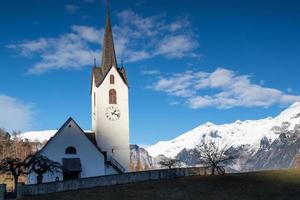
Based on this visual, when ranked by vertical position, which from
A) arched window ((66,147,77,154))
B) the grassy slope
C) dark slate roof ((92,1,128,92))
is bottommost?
the grassy slope

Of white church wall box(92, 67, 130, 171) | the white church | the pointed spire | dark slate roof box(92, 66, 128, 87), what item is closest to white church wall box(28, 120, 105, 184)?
the white church

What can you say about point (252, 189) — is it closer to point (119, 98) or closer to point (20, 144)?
point (119, 98)

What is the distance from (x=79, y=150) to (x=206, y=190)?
25.4 metres

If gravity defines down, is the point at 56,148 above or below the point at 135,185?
above

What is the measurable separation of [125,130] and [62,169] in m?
13.1

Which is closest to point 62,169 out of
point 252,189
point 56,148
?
point 56,148

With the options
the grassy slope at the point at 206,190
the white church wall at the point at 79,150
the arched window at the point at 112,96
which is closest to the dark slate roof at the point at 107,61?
the arched window at the point at 112,96

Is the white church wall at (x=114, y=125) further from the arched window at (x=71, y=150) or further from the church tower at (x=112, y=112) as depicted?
the arched window at (x=71, y=150)

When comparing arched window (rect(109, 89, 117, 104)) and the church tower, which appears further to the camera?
arched window (rect(109, 89, 117, 104))

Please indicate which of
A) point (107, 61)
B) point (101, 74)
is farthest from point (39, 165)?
point (107, 61)

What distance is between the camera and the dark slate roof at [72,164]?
6281cm

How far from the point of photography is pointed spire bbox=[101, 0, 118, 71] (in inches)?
2943

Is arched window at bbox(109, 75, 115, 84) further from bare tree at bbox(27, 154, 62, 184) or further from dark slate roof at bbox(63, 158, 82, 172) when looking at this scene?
bare tree at bbox(27, 154, 62, 184)

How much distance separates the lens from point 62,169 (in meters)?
61.8
